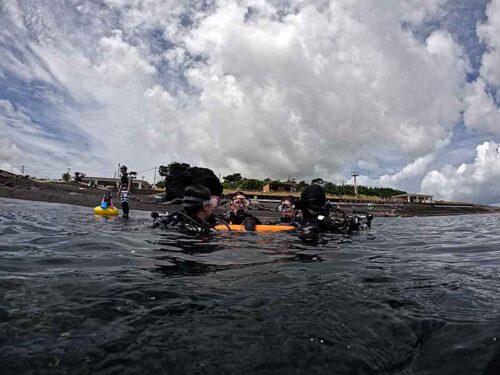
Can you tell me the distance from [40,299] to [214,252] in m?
2.94

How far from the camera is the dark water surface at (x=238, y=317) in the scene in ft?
5.57

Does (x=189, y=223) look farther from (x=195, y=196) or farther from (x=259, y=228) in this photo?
(x=259, y=228)

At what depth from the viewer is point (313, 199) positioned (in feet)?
30.6

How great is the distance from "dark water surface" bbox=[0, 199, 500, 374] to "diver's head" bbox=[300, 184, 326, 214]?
5017 millimetres

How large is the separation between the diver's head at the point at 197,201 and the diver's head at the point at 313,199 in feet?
11.1

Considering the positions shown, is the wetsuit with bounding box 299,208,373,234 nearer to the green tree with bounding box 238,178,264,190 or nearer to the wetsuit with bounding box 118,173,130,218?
the wetsuit with bounding box 118,173,130,218

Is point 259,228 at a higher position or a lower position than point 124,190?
lower

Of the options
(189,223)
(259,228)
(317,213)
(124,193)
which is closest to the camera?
(189,223)

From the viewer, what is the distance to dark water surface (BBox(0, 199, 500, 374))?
170 cm

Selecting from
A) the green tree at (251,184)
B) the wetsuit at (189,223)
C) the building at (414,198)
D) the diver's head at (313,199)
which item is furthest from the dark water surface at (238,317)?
the building at (414,198)

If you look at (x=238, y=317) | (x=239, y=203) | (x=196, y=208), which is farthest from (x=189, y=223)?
(x=238, y=317)

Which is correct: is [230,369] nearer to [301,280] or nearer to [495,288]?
[301,280]

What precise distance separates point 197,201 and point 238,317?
4.61 meters

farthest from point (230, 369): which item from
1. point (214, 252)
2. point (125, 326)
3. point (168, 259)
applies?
point (214, 252)
